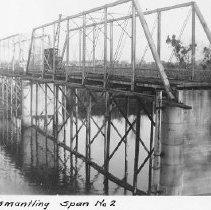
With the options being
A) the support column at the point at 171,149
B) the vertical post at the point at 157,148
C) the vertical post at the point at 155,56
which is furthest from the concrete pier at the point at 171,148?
the vertical post at the point at 155,56

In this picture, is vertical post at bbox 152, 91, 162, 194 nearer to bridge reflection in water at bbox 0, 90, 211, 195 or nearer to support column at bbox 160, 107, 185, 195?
support column at bbox 160, 107, 185, 195

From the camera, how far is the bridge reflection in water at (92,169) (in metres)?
12.0

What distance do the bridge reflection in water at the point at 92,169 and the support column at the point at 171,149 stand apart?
0.03 metres

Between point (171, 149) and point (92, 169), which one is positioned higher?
point (171, 149)

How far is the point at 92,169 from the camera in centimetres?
1792

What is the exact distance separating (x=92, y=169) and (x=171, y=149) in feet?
23.2

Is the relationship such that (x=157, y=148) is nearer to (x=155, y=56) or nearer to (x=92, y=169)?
(x=155, y=56)

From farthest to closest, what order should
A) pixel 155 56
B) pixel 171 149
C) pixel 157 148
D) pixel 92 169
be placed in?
pixel 92 169 < pixel 155 56 < pixel 157 148 < pixel 171 149

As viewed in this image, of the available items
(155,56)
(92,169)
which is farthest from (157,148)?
(92,169)

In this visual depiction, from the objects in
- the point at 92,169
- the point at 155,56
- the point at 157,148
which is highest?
the point at 155,56

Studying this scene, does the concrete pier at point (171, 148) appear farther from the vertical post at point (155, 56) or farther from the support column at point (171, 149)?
the vertical post at point (155, 56)

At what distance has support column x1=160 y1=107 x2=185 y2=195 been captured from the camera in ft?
38.1
